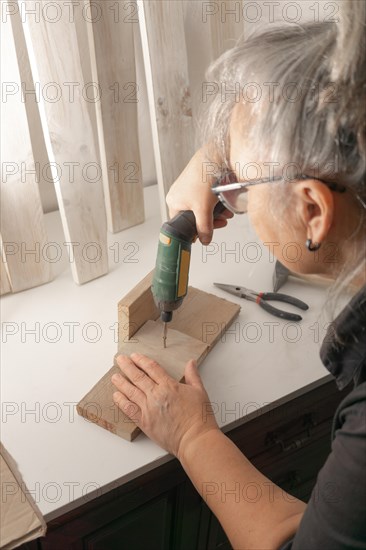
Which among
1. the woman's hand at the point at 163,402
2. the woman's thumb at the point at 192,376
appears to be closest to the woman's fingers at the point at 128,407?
the woman's hand at the point at 163,402

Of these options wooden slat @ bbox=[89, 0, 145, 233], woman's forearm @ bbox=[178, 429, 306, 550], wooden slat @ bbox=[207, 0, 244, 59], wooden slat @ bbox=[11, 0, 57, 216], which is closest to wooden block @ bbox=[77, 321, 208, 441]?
woman's forearm @ bbox=[178, 429, 306, 550]

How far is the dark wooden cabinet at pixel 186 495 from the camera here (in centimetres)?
89

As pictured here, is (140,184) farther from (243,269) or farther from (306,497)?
(306,497)

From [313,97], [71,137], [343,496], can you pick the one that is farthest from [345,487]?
[71,137]

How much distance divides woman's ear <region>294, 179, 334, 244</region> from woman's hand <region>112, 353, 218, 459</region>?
1.23 feet

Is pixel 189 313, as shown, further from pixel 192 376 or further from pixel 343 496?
pixel 343 496

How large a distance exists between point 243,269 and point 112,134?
43cm

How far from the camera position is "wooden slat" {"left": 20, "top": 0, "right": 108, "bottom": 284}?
1006mm

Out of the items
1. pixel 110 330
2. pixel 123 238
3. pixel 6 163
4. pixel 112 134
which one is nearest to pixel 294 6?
pixel 112 134

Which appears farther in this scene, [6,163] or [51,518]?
[6,163]

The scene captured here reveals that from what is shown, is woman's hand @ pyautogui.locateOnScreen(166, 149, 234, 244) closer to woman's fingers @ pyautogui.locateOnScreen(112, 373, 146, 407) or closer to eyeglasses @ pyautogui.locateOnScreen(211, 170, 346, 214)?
eyeglasses @ pyautogui.locateOnScreen(211, 170, 346, 214)

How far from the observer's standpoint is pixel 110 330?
1.12m

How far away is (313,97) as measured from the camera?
60cm

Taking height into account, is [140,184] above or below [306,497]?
above
